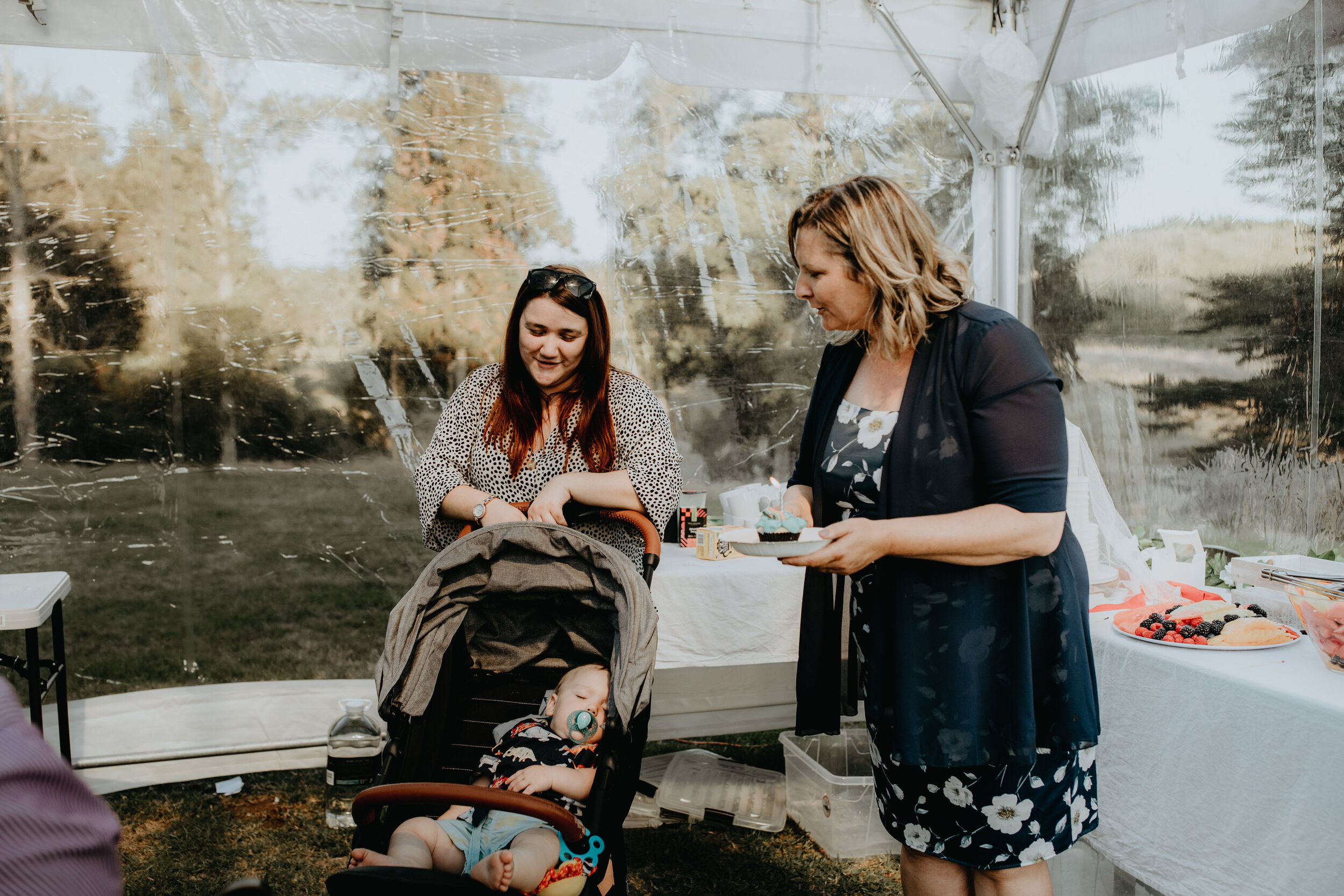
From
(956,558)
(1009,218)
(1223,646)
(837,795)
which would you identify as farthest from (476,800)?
(1009,218)

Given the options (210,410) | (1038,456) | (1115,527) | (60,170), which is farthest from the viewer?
(210,410)

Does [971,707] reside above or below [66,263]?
below

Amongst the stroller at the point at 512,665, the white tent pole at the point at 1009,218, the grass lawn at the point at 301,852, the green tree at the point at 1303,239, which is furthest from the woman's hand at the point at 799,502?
the white tent pole at the point at 1009,218

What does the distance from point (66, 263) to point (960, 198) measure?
371 centimetres

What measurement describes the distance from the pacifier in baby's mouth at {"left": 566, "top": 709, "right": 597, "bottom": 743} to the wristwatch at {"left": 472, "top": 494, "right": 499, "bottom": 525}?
57cm

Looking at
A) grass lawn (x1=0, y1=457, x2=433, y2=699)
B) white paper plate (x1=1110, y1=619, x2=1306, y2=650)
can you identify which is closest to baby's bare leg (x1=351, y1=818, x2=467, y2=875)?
white paper plate (x1=1110, y1=619, x2=1306, y2=650)

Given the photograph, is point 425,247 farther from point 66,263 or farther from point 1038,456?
point 1038,456

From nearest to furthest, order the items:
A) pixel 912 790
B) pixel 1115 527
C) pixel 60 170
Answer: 1. pixel 912 790
2. pixel 1115 527
3. pixel 60 170

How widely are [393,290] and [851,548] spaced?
2.75 meters

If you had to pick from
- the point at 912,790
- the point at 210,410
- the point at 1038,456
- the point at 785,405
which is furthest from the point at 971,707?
the point at 210,410

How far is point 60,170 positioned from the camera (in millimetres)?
3289

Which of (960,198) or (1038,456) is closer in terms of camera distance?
(1038,456)

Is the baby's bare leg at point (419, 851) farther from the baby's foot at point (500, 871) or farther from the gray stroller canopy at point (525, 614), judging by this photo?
the gray stroller canopy at point (525, 614)

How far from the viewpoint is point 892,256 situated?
1.53m
